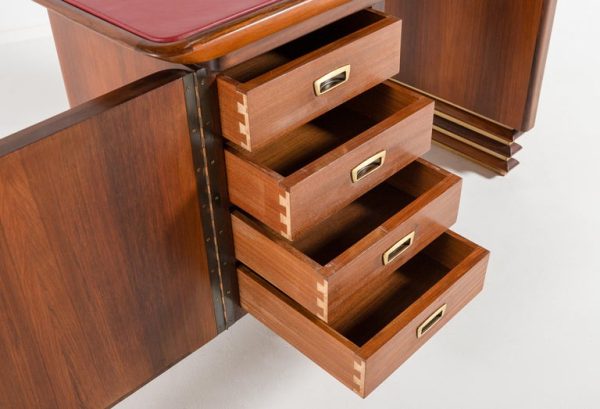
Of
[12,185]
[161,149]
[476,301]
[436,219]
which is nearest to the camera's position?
[12,185]

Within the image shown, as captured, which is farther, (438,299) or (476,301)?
(476,301)

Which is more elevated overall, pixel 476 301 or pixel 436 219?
pixel 436 219

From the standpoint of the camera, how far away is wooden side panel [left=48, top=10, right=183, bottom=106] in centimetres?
102

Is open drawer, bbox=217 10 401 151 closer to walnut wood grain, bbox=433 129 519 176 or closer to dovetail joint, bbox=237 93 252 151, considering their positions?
dovetail joint, bbox=237 93 252 151

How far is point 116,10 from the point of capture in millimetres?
938

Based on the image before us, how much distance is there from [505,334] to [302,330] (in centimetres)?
39

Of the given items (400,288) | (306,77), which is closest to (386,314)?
(400,288)

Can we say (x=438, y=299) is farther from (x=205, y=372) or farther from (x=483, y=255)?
(x=205, y=372)

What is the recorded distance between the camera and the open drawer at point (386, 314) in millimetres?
1021

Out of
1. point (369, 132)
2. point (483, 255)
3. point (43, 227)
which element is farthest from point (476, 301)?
point (43, 227)

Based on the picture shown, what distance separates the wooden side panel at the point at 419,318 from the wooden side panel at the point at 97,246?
29cm

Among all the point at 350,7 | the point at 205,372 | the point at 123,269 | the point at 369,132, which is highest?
the point at 350,7

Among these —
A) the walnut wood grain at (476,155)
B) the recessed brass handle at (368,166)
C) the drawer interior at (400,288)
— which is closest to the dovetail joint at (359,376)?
the drawer interior at (400,288)

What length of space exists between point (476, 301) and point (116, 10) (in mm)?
787
